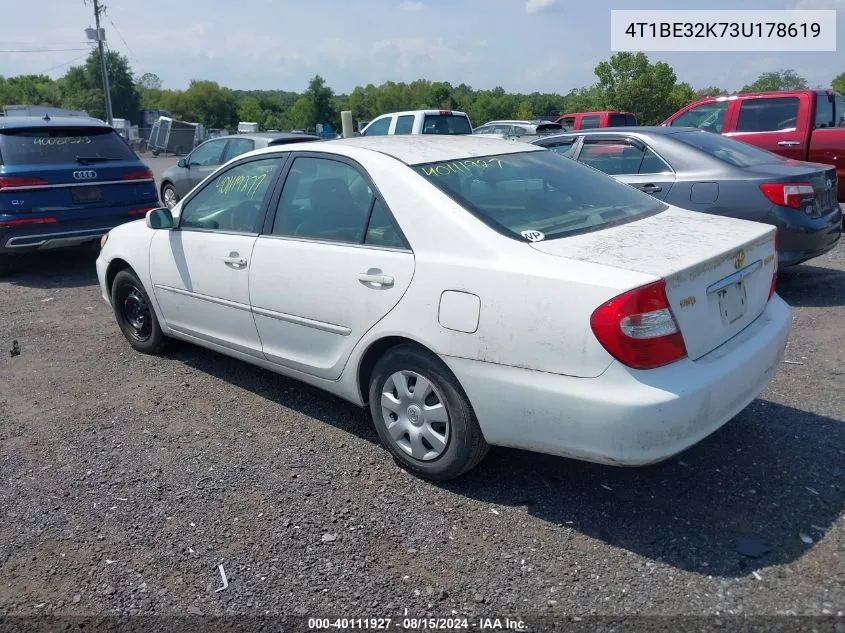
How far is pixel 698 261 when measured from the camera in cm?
304

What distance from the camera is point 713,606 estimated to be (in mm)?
2617

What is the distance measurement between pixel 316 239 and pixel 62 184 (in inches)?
214

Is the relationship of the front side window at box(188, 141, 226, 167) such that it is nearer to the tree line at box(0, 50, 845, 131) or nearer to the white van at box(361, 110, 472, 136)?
the white van at box(361, 110, 472, 136)

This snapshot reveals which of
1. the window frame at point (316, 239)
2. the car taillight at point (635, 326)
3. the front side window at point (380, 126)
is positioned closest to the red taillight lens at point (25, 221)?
the window frame at point (316, 239)

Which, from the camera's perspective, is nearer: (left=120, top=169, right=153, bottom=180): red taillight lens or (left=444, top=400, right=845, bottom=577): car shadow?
(left=444, top=400, right=845, bottom=577): car shadow

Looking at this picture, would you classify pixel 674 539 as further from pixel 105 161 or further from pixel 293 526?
pixel 105 161

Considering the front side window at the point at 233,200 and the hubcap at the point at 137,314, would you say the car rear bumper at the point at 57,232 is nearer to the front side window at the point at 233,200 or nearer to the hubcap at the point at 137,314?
the hubcap at the point at 137,314

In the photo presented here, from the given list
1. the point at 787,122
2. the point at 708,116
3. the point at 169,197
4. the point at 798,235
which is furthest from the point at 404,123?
the point at 798,235

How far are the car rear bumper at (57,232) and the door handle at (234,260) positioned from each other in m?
4.63

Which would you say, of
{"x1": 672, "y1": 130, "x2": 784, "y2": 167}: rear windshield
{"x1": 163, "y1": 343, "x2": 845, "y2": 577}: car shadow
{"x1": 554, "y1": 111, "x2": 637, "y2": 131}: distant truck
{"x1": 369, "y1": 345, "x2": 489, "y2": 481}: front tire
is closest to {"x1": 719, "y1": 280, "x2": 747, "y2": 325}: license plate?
{"x1": 163, "y1": 343, "x2": 845, "y2": 577}: car shadow

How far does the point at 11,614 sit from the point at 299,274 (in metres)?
1.98

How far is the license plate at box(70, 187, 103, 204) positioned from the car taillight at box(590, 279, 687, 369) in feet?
23.3

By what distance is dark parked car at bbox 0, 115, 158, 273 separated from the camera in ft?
25.7

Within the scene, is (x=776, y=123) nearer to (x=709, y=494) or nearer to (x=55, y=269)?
(x=709, y=494)
